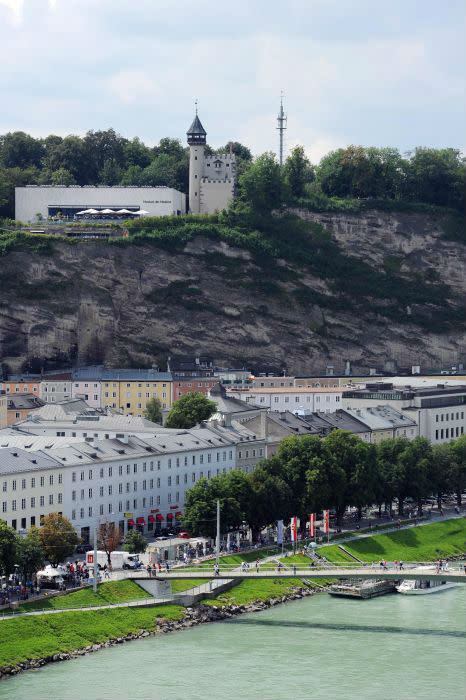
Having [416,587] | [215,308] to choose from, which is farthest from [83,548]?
[215,308]

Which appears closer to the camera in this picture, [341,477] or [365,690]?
[365,690]

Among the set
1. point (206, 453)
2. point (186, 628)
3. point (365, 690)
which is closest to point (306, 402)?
point (206, 453)

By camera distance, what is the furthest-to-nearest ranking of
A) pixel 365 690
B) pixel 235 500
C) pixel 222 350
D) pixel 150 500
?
pixel 222 350
pixel 150 500
pixel 235 500
pixel 365 690

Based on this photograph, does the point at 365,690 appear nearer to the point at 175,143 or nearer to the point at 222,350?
the point at 222,350

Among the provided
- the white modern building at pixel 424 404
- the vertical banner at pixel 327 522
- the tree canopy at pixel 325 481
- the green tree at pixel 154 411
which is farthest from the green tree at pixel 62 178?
the vertical banner at pixel 327 522

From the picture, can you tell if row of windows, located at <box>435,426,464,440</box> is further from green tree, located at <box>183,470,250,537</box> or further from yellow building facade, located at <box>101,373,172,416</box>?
green tree, located at <box>183,470,250,537</box>
